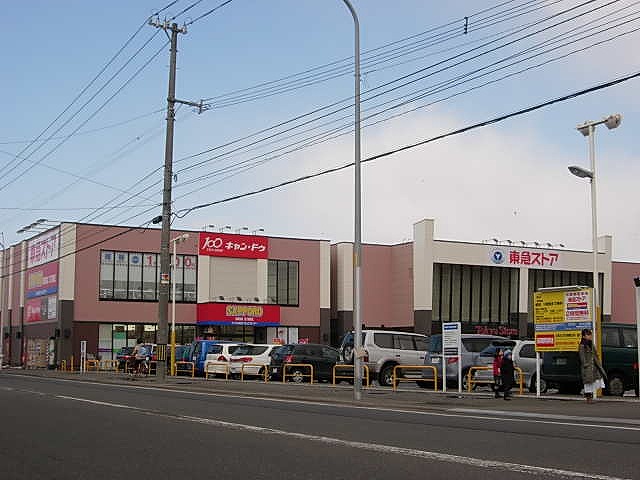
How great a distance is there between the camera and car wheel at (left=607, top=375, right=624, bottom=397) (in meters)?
22.6

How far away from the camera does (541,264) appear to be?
64062 mm

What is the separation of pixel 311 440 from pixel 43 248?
Answer: 51.2 meters

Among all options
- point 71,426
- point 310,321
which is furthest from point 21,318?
point 71,426

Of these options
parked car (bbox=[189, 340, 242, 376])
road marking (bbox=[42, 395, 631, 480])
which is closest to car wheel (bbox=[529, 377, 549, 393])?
road marking (bbox=[42, 395, 631, 480])

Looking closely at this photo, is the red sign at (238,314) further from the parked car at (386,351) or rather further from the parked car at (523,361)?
the parked car at (523,361)

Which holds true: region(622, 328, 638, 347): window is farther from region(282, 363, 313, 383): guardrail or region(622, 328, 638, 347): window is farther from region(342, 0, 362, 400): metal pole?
region(282, 363, 313, 383): guardrail

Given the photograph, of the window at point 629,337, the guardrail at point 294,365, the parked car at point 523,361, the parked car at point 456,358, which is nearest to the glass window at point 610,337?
the window at point 629,337

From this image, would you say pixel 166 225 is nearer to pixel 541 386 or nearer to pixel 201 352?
pixel 201 352

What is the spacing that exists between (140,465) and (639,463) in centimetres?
537

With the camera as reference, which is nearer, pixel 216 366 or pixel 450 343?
pixel 450 343

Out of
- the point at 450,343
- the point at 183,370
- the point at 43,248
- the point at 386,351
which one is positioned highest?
the point at 43,248

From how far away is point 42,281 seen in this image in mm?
58781

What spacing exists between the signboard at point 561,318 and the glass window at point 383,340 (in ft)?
31.3

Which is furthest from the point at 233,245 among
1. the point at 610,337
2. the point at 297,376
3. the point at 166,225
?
the point at 610,337
